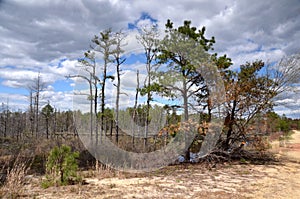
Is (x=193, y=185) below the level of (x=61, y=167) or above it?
below

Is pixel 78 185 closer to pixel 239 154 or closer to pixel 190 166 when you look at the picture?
pixel 190 166

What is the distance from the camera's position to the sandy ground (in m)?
4.52

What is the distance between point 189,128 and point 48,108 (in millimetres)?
17102

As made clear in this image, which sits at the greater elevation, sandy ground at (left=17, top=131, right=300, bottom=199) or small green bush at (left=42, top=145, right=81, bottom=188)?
→ small green bush at (left=42, top=145, right=81, bottom=188)

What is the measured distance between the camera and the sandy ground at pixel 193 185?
4520 mm

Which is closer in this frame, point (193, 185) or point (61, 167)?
point (193, 185)

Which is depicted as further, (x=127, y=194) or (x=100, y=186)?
(x=100, y=186)

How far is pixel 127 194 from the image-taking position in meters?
4.58

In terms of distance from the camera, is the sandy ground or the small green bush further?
the small green bush

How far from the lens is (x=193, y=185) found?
532cm

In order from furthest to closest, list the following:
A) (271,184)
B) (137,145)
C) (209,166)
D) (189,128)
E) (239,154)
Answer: (137,145) < (239,154) < (189,128) < (209,166) < (271,184)

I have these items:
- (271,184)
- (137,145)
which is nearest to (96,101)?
(137,145)

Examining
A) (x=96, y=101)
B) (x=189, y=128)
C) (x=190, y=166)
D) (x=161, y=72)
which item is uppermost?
(x=161, y=72)

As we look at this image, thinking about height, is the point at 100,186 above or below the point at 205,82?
below
